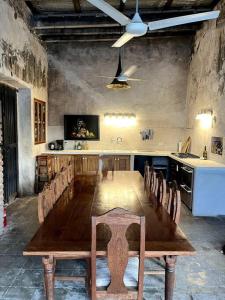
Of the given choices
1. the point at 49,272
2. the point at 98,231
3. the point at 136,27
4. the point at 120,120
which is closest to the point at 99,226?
the point at 98,231

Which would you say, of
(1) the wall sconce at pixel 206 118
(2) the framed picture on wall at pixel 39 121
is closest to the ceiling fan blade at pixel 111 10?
(1) the wall sconce at pixel 206 118

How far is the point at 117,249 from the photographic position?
1678mm

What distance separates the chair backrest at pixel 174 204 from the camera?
228cm

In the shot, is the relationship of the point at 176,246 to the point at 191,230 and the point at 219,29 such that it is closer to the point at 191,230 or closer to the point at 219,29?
the point at 191,230

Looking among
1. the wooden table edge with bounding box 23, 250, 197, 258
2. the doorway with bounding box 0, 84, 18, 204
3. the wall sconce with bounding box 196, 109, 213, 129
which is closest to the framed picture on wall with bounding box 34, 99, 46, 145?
the doorway with bounding box 0, 84, 18, 204

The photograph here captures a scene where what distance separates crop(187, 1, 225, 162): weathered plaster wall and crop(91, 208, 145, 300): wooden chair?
3463mm

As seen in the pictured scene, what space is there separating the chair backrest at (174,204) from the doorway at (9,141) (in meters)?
3.40

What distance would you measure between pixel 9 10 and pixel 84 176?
2943 millimetres

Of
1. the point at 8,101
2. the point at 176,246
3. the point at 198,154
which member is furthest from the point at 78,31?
the point at 176,246

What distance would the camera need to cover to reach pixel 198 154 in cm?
588

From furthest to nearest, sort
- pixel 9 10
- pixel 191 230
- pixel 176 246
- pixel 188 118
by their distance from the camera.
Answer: pixel 188 118
pixel 9 10
pixel 191 230
pixel 176 246

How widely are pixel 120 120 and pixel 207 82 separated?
240cm

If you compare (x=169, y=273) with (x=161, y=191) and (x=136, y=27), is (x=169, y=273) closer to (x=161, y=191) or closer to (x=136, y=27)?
(x=161, y=191)

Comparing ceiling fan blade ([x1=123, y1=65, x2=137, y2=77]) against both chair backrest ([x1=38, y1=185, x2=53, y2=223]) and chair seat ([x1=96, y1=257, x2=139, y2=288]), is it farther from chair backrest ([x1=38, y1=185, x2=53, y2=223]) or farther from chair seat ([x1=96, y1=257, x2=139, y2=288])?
chair seat ([x1=96, y1=257, x2=139, y2=288])
